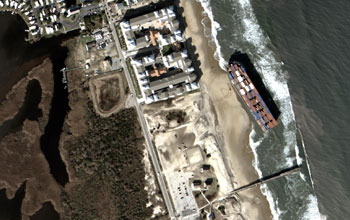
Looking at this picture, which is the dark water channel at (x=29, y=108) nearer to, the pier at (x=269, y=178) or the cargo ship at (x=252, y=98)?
the cargo ship at (x=252, y=98)

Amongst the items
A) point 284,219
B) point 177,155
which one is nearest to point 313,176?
point 284,219

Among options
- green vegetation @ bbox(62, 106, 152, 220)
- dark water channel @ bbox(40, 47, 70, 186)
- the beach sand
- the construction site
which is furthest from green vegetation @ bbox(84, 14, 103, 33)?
the construction site

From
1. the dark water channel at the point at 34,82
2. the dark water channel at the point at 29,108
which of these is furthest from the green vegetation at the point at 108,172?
the dark water channel at the point at 29,108

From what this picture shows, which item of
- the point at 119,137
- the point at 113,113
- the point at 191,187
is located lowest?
the point at 191,187

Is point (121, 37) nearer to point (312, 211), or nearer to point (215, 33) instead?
point (215, 33)

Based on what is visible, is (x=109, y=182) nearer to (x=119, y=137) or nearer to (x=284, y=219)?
(x=119, y=137)
